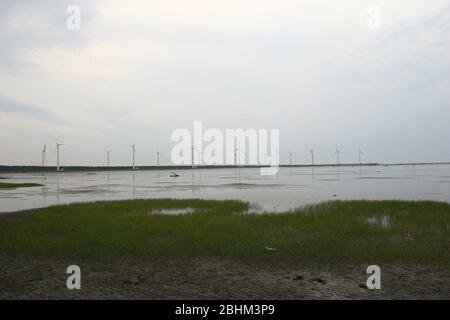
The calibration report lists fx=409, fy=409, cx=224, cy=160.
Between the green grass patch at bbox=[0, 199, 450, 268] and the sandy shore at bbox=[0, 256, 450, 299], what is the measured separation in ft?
3.33

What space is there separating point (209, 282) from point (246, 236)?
556 cm

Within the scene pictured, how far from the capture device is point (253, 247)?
13531 millimetres

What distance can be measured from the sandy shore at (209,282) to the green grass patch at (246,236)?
102 cm

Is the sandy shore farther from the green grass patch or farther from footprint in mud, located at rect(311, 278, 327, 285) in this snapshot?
the green grass patch

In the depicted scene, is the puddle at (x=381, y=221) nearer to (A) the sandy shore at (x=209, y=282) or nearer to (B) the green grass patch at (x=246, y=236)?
(B) the green grass patch at (x=246, y=236)

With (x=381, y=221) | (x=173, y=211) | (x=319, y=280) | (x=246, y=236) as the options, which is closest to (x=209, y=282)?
(x=319, y=280)

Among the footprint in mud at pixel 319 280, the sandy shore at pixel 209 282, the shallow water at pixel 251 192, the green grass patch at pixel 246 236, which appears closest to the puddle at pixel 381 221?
the green grass patch at pixel 246 236

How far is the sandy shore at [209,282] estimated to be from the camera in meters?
9.01

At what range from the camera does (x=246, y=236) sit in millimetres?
15430

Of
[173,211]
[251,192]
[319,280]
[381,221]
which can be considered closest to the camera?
[319,280]

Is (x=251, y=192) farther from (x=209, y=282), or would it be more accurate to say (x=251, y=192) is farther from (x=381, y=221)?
(x=209, y=282)
